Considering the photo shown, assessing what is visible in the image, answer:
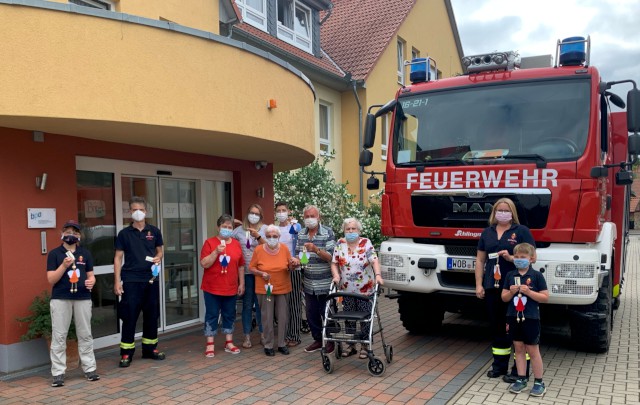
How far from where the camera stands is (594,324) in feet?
19.3

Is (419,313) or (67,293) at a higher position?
(67,293)

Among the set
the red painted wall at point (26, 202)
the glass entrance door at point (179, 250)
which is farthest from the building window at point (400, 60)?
the red painted wall at point (26, 202)

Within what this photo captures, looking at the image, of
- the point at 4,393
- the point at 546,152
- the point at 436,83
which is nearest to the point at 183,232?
the point at 4,393

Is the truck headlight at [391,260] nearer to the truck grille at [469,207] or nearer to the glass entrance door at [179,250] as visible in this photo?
the truck grille at [469,207]

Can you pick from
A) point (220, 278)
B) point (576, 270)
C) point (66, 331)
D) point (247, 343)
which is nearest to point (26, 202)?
point (66, 331)

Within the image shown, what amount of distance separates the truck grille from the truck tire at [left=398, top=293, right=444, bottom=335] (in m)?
1.19

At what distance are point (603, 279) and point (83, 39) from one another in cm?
602

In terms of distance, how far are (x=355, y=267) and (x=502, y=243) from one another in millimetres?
1593

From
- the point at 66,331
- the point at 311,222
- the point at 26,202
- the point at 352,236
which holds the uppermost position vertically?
the point at 26,202

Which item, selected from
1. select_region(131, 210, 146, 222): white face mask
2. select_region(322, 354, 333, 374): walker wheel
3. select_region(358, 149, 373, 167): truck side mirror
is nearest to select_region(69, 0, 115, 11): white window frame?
select_region(131, 210, 146, 222): white face mask

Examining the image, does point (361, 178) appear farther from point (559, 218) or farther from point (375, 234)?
point (559, 218)

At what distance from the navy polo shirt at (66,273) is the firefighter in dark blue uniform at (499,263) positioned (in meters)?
4.01

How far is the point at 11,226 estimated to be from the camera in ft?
17.6

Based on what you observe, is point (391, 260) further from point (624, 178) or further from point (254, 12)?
point (254, 12)
